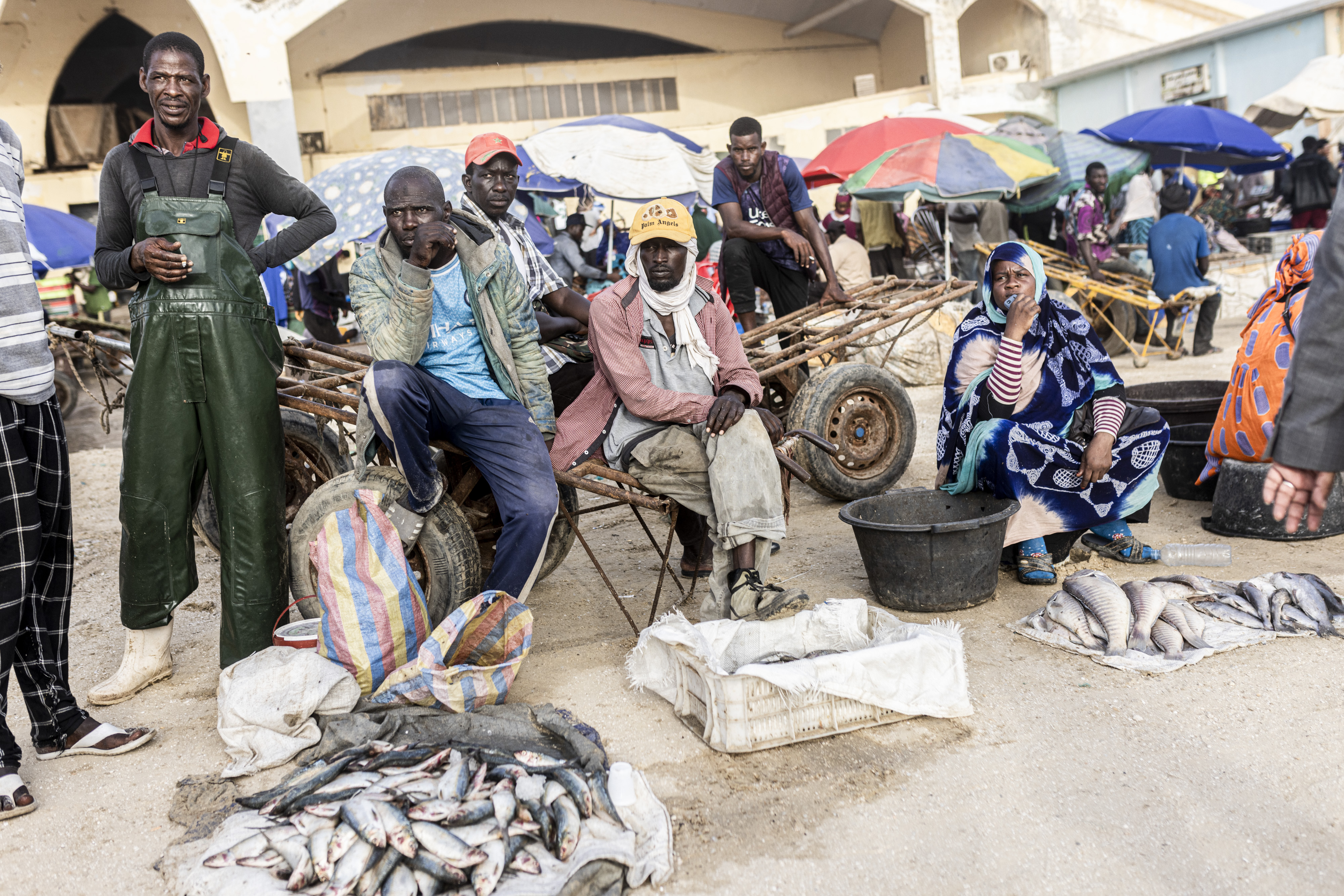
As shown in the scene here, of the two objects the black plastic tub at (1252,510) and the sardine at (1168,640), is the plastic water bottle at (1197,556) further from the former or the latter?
the sardine at (1168,640)

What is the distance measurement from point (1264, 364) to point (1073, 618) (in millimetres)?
2005

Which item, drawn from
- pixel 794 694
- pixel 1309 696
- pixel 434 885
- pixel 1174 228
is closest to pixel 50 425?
pixel 434 885

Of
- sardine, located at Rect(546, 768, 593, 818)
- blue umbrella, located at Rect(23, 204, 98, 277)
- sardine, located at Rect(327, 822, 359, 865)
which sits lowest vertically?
sardine, located at Rect(546, 768, 593, 818)

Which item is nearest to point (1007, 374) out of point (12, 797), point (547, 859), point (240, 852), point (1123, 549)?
point (1123, 549)

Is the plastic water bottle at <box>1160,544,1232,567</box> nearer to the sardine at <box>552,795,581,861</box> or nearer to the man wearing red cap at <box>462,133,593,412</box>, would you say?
the man wearing red cap at <box>462,133,593,412</box>

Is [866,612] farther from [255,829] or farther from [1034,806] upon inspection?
[255,829]

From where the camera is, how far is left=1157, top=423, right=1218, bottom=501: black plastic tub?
5.33 meters

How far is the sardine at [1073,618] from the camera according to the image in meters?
3.50

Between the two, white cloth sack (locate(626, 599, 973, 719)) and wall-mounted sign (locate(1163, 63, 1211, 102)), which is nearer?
white cloth sack (locate(626, 599, 973, 719))

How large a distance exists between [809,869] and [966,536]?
1807mm

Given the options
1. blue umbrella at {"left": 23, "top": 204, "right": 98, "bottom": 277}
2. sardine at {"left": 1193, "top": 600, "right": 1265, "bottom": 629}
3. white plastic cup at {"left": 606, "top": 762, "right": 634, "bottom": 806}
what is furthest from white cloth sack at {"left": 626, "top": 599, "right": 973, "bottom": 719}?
blue umbrella at {"left": 23, "top": 204, "right": 98, "bottom": 277}

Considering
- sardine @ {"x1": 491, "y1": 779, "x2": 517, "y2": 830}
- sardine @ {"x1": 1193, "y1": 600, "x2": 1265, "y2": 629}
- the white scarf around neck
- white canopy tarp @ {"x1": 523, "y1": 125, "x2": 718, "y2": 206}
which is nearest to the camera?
sardine @ {"x1": 491, "y1": 779, "x2": 517, "y2": 830}

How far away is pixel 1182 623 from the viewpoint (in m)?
3.51

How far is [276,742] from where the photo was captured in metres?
2.97
